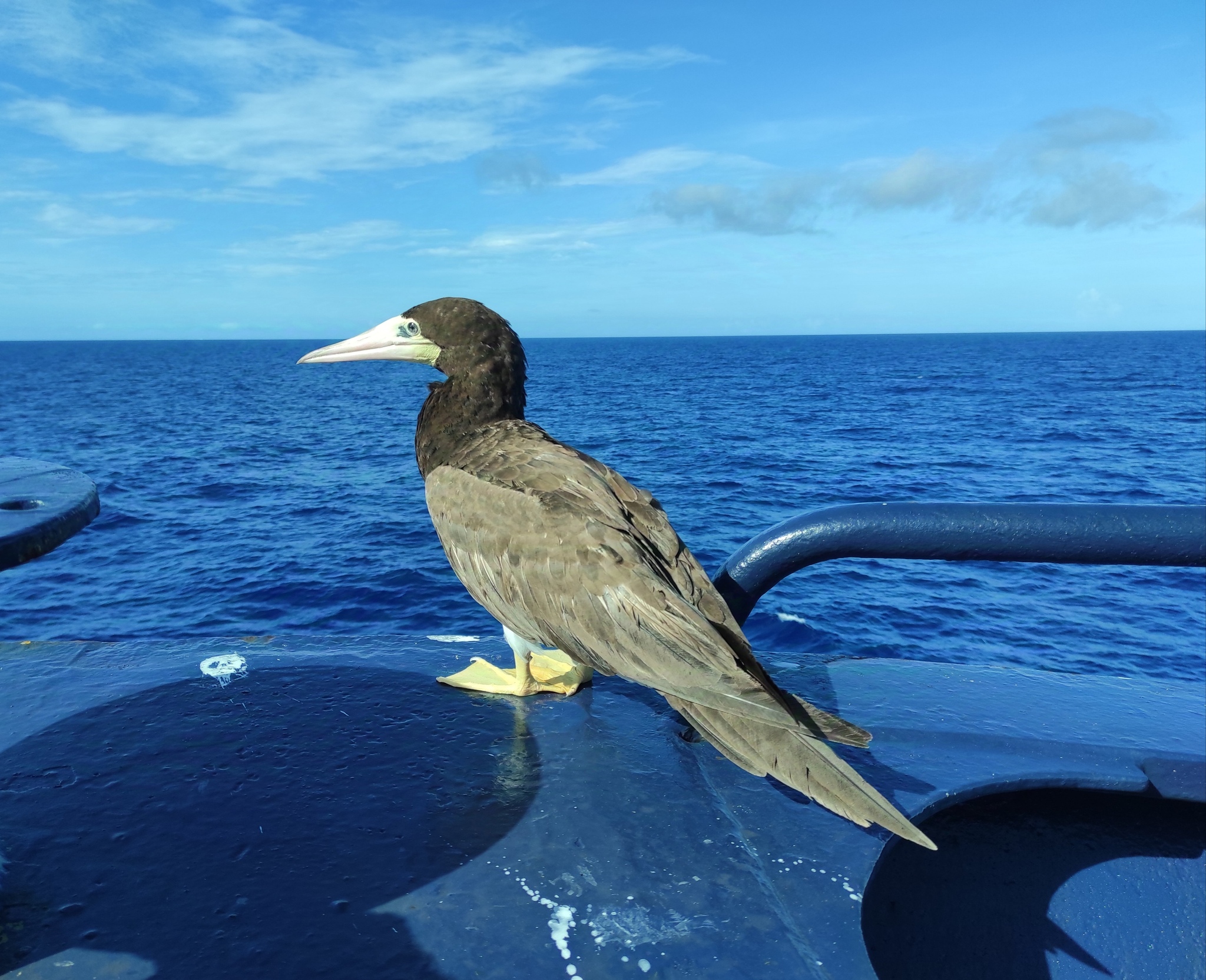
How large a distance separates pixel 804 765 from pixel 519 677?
57.5 inches

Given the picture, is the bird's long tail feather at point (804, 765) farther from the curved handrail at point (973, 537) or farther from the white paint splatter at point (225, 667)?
the white paint splatter at point (225, 667)

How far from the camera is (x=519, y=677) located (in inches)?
133

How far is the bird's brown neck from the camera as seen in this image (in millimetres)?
4137

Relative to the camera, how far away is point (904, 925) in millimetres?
2715

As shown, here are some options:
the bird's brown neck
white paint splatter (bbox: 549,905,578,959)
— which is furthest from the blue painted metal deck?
the bird's brown neck

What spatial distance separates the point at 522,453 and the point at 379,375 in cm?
11462

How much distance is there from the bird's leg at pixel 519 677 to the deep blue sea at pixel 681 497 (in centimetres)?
99

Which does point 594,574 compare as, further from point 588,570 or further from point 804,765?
point 804,765

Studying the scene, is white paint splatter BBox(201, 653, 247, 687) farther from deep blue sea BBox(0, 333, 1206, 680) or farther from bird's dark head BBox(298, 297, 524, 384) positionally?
deep blue sea BBox(0, 333, 1206, 680)

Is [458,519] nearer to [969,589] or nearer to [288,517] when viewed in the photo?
[969,589]

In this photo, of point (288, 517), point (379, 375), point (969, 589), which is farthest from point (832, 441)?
point (379, 375)

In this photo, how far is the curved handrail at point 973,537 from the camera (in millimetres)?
2373

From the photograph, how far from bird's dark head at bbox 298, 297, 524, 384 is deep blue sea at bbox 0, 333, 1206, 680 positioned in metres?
2.01

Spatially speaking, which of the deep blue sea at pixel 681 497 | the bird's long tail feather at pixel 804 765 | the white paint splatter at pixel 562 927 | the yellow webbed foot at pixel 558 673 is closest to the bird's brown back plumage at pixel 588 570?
the bird's long tail feather at pixel 804 765
